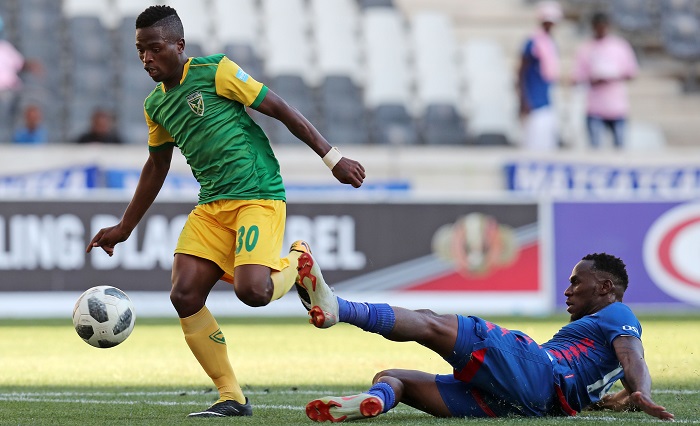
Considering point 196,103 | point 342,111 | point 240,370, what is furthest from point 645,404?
point 342,111

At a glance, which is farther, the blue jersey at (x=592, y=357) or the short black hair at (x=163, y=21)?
the short black hair at (x=163, y=21)

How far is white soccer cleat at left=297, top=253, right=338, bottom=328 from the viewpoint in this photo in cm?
567

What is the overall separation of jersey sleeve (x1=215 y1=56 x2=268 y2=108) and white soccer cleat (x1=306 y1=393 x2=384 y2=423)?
1577mm

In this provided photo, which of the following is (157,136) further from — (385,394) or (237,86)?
(385,394)

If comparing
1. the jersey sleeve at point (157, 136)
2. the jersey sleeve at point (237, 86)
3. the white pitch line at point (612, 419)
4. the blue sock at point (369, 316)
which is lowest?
the white pitch line at point (612, 419)

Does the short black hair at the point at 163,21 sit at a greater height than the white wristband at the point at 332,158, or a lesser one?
greater

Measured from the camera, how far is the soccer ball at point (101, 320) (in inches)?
256

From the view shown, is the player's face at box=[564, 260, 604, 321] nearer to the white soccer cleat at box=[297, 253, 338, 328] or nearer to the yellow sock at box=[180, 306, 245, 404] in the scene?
the white soccer cleat at box=[297, 253, 338, 328]

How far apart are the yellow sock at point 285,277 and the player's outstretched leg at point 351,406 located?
2.41 ft

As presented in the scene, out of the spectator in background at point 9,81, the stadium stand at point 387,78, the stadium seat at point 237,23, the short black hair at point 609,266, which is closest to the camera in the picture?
the short black hair at point 609,266

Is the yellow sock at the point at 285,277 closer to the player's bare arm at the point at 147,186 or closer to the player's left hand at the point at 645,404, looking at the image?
the player's bare arm at the point at 147,186

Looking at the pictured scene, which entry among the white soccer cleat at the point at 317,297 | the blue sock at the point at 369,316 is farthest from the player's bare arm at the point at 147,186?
the blue sock at the point at 369,316

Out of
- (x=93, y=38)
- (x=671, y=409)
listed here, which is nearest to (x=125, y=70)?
(x=93, y=38)

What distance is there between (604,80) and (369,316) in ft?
39.4
